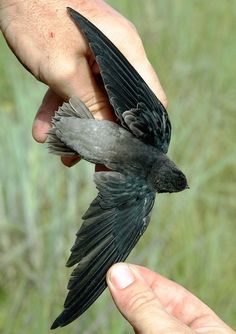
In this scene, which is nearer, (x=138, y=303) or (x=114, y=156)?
(x=138, y=303)

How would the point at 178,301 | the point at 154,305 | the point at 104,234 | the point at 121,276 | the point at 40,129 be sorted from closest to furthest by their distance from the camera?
the point at 154,305 → the point at 121,276 → the point at 104,234 → the point at 178,301 → the point at 40,129

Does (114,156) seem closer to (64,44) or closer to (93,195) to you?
(64,44)

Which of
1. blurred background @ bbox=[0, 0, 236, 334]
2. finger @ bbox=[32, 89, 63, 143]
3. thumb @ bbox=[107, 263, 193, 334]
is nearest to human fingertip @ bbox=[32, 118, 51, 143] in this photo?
finger @ bbox=[32, 89, 63, 143]

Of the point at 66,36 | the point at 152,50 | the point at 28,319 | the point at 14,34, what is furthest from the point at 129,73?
the point at 152,50

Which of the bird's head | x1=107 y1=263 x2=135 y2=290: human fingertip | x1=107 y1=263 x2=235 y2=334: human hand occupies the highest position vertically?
the bird's head

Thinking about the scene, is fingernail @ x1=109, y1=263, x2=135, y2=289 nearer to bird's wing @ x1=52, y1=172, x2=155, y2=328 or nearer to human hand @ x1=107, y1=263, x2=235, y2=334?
human hand @ x1=107, y1=263, x2=235, y2=334

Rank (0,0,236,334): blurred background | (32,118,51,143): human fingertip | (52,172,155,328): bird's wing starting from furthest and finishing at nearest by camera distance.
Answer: (0,0,236,334): blurred background → (32,118,51,143): human fingertip → (52,172,155,328): bird's wing

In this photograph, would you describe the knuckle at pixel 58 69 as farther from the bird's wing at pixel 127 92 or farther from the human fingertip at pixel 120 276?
the human fingertip at pixel 120 276

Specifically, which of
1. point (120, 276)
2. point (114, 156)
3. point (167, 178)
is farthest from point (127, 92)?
point (120, 276)
